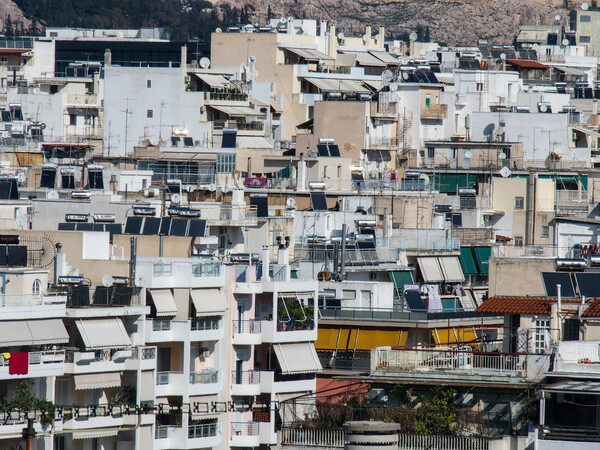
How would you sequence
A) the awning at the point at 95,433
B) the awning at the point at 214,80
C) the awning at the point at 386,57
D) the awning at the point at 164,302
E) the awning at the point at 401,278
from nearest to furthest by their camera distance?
1. the awning at the point at 95,433
2. the awning at the point at 164,302
3. the awning at the point at 401,278
4. the awning at the point at 214,80
5. the awning at the point at 386,57

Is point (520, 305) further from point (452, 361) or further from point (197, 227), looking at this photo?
point (197, 227)

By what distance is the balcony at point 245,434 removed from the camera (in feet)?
159

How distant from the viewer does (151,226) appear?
58188 mm

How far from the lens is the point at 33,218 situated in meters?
62.5

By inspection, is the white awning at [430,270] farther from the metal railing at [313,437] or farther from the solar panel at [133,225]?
the metal railing at [313,437]

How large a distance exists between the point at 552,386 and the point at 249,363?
12236 mm

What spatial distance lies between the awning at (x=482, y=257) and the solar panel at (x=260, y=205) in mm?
7044

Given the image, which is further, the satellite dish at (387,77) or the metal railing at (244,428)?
the satellite dish at (387,77)

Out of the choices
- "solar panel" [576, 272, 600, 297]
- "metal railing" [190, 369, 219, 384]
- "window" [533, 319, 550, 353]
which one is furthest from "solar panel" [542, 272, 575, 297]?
"metal railing" [190, 369, 219, 384]

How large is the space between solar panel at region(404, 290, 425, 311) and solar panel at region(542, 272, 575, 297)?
9490 millimetres

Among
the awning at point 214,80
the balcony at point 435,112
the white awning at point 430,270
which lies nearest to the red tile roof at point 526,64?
the balcony at point 435,112

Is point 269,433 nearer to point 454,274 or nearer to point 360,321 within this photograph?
point 360,321

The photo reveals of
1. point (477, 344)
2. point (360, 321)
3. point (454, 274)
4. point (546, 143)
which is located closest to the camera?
point (477, 344)

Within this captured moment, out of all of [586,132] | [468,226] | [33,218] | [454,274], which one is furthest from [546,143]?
[33,218]
